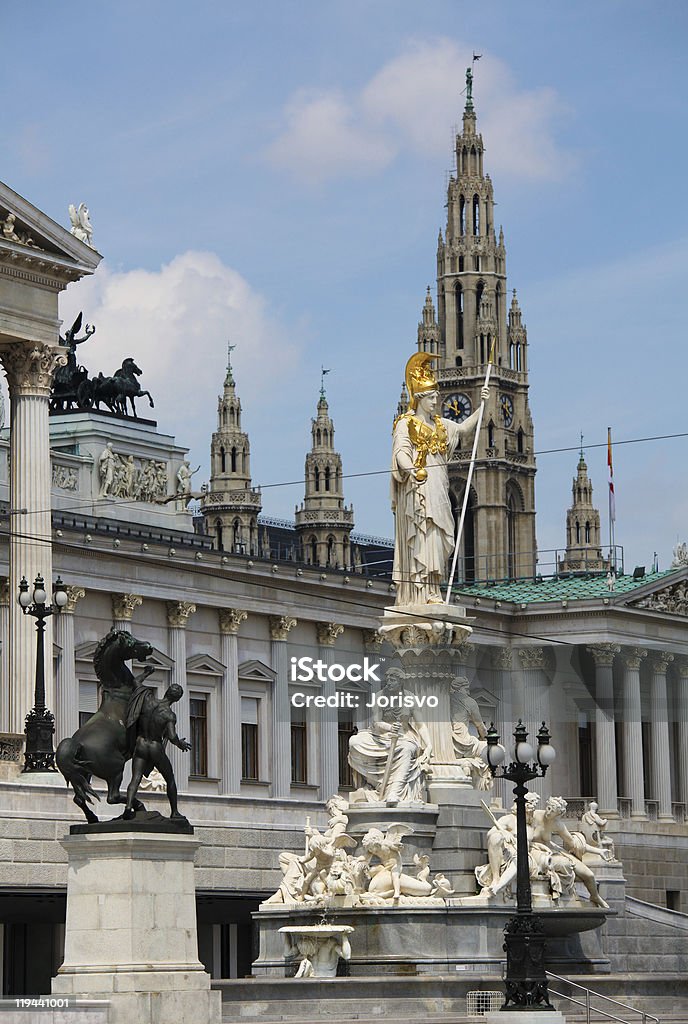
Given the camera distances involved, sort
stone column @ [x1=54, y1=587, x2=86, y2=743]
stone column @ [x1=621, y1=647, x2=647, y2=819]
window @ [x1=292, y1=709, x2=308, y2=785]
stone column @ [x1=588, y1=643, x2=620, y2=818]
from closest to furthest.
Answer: stone column @ [x1=54, y1=587, x2=86, y2=743] → stone column @ [x1=588, y1=643, x2=620, y2=818] → stone column @ [x1=621, y1=647, x2=647, y2=819] → window @ [x1=292, y1=709, x2=308, y2=785]

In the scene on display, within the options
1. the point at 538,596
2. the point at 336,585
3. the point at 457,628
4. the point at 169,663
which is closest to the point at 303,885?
the point at 457,628

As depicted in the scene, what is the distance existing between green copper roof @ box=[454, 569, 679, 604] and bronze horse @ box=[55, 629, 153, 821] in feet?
195

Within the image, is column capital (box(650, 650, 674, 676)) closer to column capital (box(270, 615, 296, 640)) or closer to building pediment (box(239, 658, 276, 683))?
column capital (box(270, 615, 296, 640))

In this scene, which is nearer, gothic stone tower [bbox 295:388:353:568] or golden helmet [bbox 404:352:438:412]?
golden helmet [bbox 404:352:438:412]

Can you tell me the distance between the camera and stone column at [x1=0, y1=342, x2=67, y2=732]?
5691 centimetres

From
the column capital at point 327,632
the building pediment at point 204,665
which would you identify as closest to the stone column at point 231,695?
the building pediment at point 204,665

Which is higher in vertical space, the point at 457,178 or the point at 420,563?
the point at 457,178

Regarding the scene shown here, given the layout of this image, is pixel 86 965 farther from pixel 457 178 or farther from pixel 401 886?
pixel 457 178

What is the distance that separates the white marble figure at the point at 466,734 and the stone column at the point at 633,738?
31.1m

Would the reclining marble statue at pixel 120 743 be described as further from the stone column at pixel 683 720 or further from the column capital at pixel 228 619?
the column capital at pixel 228 619

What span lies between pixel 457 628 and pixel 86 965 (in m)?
13.4

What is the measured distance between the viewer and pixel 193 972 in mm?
31375

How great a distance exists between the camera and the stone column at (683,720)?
73469 mm

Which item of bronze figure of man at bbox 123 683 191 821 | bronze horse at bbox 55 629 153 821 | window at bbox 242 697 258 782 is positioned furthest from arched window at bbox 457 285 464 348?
bronze figure of man at bbox 123 683 191 821
